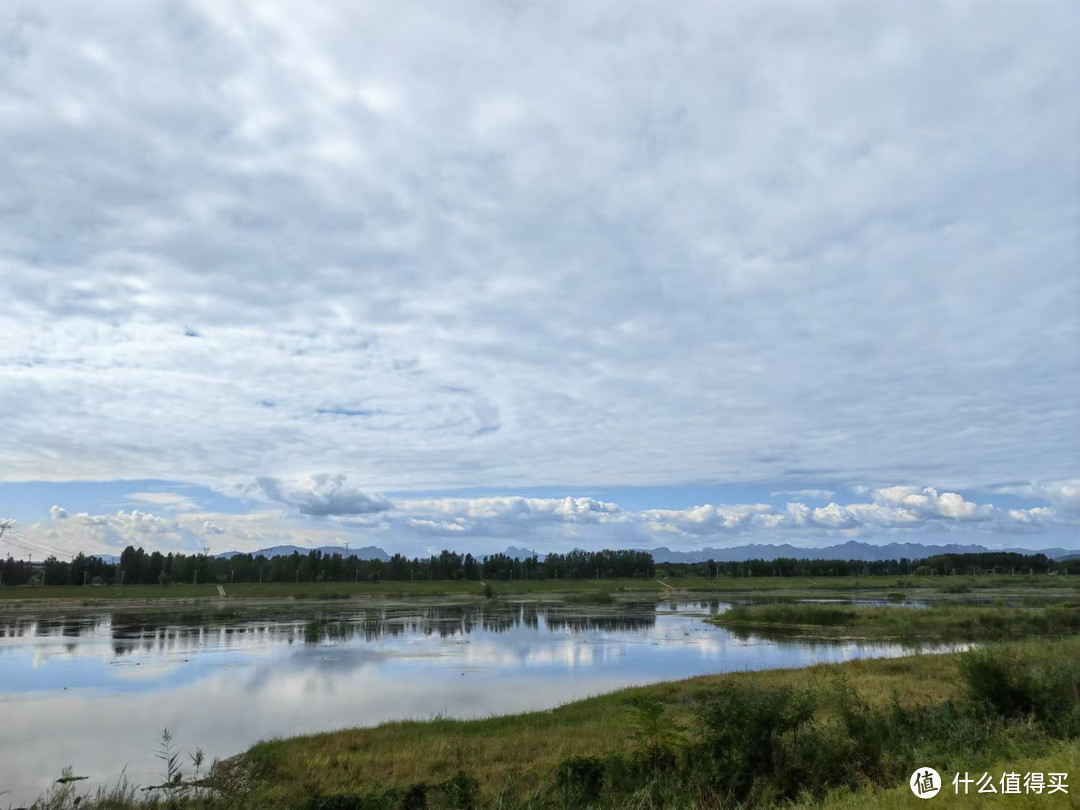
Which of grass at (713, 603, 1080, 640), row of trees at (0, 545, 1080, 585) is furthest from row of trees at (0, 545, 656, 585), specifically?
grass at (713, 603, 1080, 640)

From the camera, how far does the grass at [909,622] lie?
166 ft

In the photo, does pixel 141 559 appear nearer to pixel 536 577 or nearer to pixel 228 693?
pixel 536 577

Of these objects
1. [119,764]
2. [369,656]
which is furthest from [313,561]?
[119,764]

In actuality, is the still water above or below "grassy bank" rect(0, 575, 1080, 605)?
above

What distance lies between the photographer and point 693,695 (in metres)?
27.3

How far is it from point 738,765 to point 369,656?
3581cm

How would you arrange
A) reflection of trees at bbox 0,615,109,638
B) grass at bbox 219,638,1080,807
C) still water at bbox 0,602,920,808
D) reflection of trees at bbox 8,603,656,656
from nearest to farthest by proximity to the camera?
grass at bbox 219,638,1080,807 → still water at bbox 0,602,920,808 → reflection of trees at bbox 8,603,656,656 → reflection of trees at bbox 0,615,109,638

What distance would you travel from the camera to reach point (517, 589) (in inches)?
5974

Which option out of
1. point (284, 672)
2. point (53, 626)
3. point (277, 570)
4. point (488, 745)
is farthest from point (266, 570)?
point (488, 745)

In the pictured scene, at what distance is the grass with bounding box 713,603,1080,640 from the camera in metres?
50.7

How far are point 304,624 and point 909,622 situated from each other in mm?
53819

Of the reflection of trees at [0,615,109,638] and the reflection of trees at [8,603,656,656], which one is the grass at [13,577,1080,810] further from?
the reflection of trees at [0,615,109,638]

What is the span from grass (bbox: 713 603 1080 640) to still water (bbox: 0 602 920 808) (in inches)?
245

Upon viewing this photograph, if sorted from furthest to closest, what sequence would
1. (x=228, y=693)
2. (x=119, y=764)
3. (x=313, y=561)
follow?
(x=313, y=561) < (x=228, y=693) < (x=119, y=764)
